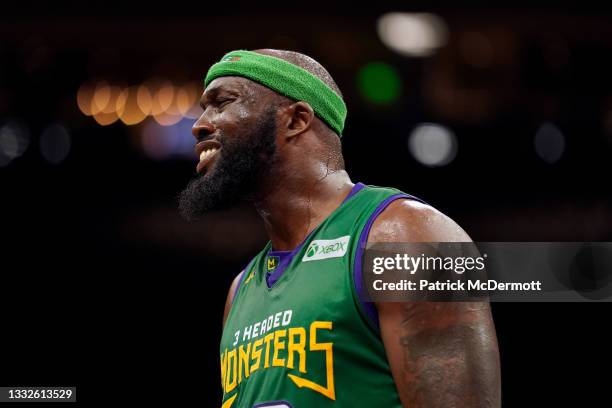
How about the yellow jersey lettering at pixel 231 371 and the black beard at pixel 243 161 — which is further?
the black beard at pixel 243 161

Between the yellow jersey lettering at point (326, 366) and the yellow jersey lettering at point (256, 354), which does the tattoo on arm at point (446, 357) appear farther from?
the yellow jersey lettering at point (256, 354)

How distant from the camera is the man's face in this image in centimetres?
251

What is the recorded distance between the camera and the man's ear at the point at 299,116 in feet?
8.36

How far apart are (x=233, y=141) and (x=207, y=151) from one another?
10cm

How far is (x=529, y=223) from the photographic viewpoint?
725 cm

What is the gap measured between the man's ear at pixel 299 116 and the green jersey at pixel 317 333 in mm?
271

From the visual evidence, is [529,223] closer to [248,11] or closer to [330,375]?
[248,11]

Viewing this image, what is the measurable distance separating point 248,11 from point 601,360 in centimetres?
430

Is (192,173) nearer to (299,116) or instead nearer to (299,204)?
(299,116)

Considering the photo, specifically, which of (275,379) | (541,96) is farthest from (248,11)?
(275,379)

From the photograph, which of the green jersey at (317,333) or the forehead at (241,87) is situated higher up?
the forehead at (241,87)

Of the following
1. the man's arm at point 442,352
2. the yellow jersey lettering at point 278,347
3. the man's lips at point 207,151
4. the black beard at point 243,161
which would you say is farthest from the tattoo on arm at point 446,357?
the man's lips at point 207,151

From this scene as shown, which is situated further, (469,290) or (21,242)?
(21,242)

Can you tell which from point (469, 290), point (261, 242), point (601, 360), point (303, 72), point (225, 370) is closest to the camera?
point (469, 290)
